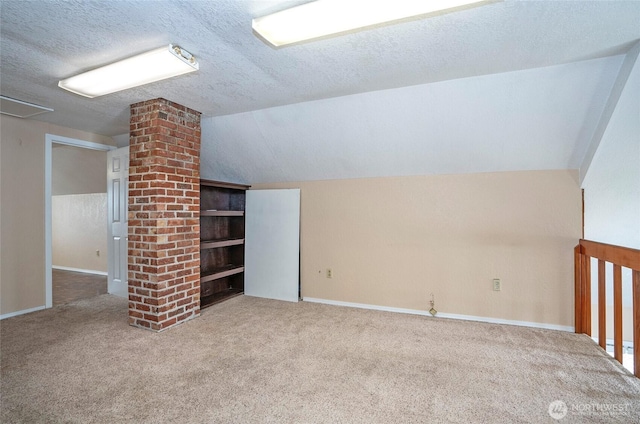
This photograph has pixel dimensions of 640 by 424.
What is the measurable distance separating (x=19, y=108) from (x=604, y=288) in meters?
5.69

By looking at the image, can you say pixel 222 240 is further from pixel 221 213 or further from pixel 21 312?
pixel 21 312

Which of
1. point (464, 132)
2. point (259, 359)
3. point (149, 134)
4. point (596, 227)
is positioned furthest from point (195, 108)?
point (596, 227)

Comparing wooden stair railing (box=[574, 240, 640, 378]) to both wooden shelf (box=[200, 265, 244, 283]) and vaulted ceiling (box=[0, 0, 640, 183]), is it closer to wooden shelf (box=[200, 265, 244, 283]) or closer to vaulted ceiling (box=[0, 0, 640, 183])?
vaulted ceiling (box=[0, 0, 640, 183])

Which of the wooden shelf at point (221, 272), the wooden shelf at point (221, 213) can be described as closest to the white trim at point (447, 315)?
the wooden shelf at point (221, 272)

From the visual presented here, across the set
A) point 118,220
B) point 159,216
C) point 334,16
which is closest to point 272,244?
point 159,216

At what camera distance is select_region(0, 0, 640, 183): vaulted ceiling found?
1681 millimetres

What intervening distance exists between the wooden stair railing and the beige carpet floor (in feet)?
0.46

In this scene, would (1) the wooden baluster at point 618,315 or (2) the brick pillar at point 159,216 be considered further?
(2) the brick pillar at point 159,216

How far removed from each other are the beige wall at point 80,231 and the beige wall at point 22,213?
209 centimetres

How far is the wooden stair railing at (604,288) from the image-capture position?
6.69ft

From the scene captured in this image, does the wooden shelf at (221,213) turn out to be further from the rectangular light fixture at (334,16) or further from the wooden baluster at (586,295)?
the wooden baluster at (586,295)

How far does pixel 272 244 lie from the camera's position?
159 inches

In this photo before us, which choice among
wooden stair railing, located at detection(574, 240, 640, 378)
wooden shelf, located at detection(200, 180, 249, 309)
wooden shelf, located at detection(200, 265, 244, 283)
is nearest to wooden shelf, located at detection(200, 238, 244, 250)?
wooden shelf, located at detection(200, 180, 249, 309)

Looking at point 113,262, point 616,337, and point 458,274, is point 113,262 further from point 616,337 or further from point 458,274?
point 616,337
